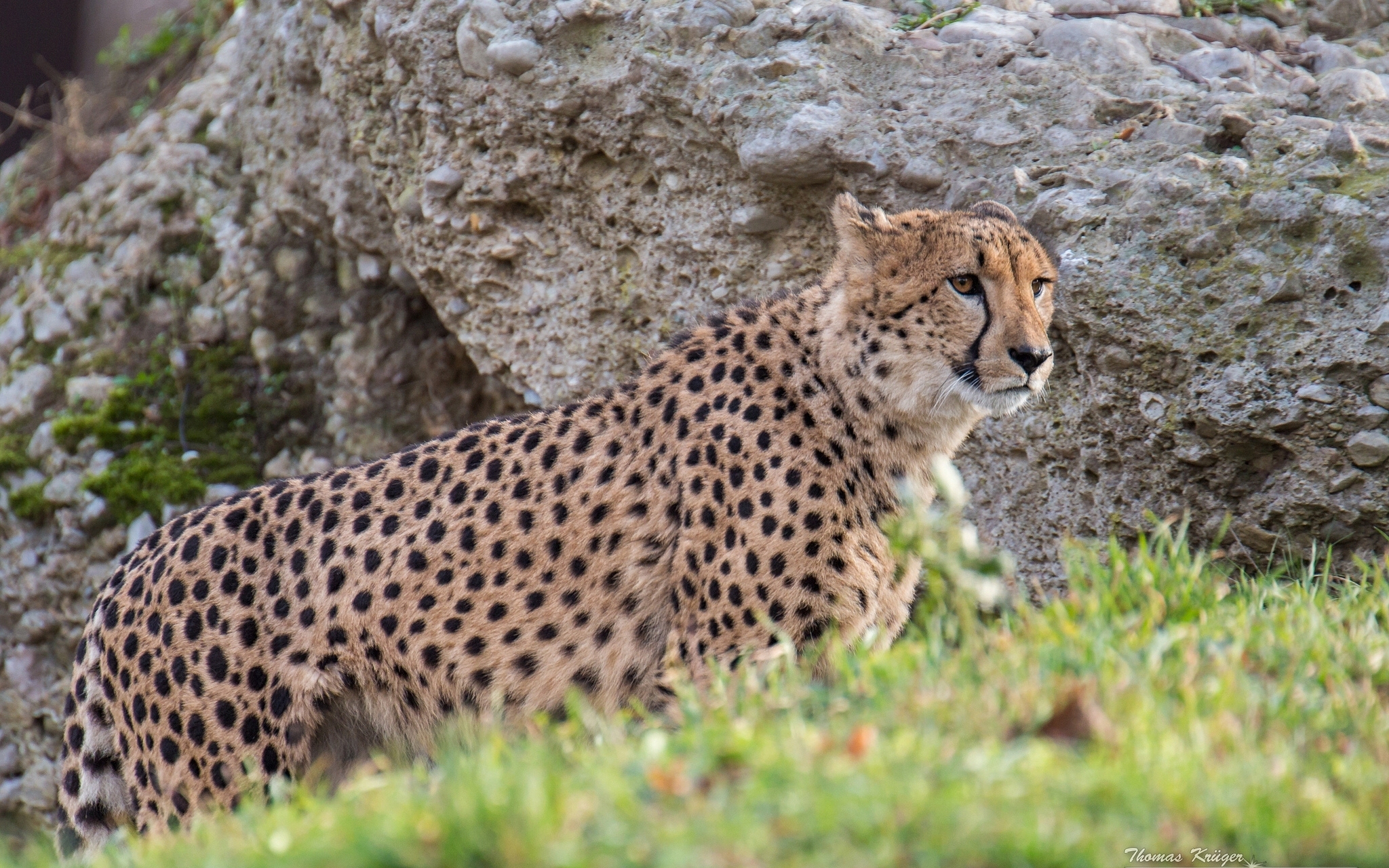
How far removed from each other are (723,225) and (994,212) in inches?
60.0

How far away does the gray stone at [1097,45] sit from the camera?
5383mm

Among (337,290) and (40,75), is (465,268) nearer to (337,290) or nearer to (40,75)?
(337,290)

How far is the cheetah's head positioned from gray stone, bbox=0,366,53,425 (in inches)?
204

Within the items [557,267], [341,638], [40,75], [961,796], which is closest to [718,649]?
[341,638]

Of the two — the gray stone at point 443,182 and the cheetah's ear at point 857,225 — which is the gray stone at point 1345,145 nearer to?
the cheetah's ear at point 857,225

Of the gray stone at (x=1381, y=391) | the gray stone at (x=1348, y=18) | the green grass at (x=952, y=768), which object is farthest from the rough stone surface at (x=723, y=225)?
the green grass at (x=952, y=768)

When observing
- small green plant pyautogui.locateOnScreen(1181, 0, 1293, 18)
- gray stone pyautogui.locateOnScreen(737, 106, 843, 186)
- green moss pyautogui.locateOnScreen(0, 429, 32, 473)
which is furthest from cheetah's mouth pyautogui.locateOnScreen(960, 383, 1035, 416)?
green moss pyautogui.locateOnScreen(0, 429, 32, 473)

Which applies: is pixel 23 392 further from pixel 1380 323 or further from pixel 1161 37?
pixel 1380 323

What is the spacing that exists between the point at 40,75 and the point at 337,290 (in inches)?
165

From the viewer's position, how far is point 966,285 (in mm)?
4172

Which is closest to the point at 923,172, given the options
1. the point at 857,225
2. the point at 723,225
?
the point at 723,225

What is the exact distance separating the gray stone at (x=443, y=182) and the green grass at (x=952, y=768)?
360cm

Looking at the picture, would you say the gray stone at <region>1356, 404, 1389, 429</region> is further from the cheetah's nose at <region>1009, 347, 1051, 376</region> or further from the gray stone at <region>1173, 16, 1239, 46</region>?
the gray stone at <region>1173, 16, 1239, 46</region>

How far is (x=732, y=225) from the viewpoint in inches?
224
